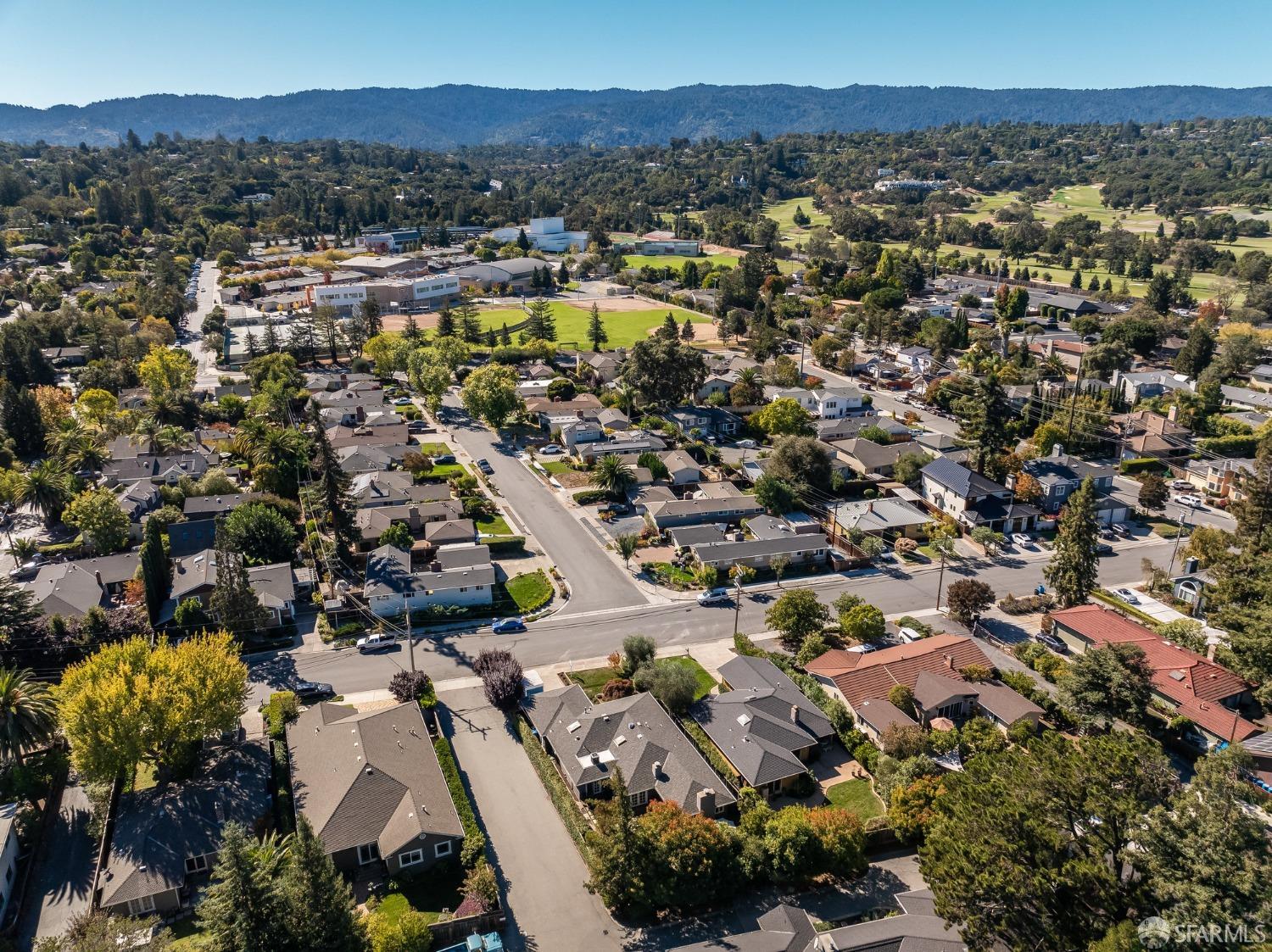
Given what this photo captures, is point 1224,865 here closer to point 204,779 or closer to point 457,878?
point 457,878

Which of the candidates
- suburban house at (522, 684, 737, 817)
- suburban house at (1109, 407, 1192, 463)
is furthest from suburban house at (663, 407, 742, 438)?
suburban house at (522, 684, 737, 817)

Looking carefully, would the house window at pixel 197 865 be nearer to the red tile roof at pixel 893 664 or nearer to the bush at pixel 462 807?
the bush at pixel 462 807

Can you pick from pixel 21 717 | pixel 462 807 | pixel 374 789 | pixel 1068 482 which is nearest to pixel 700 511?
pixel 1068 482

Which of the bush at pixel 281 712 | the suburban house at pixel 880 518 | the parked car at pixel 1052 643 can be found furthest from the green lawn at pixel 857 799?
the suburban house at pixel 880 518

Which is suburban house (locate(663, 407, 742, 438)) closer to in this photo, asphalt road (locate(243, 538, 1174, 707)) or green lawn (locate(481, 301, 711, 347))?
asphalt road (locate(243, 538, 1174, 707))

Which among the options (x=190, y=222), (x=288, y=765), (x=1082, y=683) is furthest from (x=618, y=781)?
(x=190, y=222)

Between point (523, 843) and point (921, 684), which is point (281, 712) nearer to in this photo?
point (523, 843)
